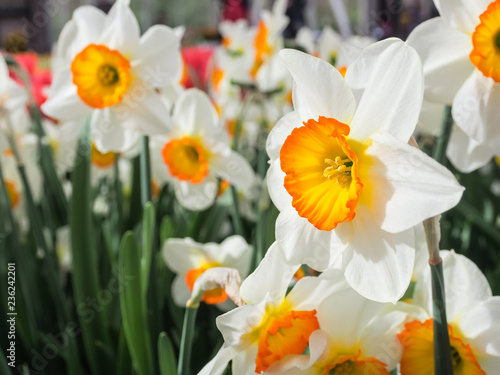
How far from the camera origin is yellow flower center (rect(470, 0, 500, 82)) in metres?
0.57

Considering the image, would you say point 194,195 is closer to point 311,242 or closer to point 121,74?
point 121,74

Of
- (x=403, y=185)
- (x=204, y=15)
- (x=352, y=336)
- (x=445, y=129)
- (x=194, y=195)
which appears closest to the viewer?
(x=403, y=185)

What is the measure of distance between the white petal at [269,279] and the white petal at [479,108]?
0.26 metres

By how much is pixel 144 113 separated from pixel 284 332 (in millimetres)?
440

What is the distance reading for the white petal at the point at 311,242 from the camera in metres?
0.47

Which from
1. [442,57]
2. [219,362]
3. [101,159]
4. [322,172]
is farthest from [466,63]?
[101,159]

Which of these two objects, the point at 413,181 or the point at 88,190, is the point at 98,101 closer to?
the point at 88,190

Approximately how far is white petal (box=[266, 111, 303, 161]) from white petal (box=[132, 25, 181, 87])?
1.26ft

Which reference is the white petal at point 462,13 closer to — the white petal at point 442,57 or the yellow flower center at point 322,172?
the white petal at point 442,57

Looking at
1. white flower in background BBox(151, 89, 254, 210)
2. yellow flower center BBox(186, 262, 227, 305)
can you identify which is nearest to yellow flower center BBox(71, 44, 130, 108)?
white flower in background BBox(151, 89, 254, 210)

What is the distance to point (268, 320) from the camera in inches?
20.7

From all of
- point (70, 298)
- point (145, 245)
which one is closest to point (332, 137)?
point (145, 245)

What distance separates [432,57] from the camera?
632 millimetres

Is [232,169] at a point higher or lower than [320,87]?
lower
